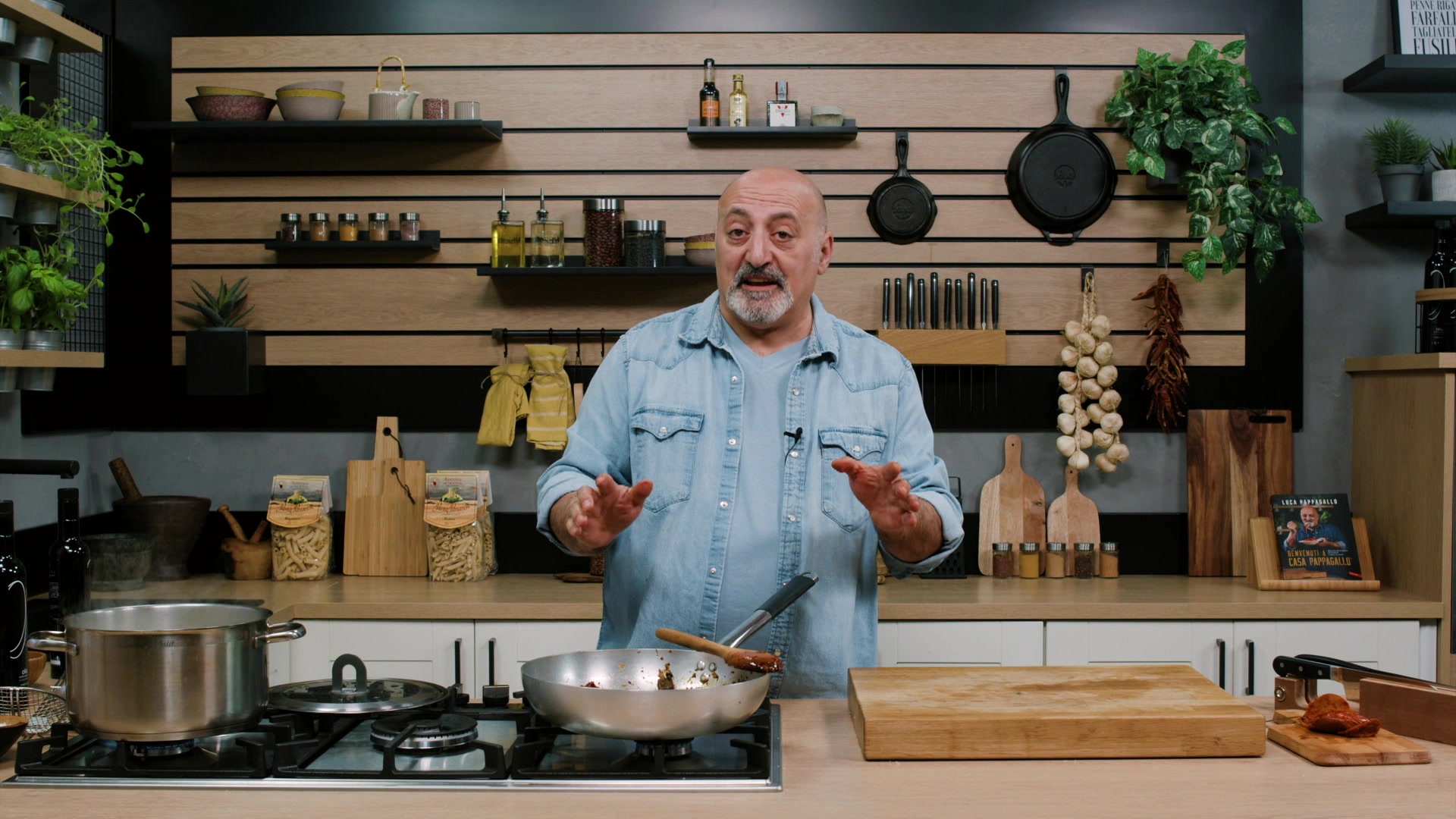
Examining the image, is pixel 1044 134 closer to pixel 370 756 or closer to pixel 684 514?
pixel 684 514

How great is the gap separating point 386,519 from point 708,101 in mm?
1651

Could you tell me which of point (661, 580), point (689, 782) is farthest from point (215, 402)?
point (689, 782)

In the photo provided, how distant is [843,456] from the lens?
2234 millimetres

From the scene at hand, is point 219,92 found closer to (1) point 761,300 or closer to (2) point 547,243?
(2) point 547,243

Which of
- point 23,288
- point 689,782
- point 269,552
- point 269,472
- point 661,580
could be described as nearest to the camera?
point 689,782

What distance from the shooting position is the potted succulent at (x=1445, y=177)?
3.57 meters

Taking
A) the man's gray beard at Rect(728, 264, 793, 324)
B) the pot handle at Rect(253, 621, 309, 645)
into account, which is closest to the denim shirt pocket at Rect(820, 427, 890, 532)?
the man's gray beard at Rect(728, 264, 793, 324)

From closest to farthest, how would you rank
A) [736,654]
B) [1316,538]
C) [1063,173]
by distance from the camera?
[736,654], [1316,538], [1063,173]

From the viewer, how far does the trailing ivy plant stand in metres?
3.60

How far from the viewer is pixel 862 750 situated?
1586 millimetres

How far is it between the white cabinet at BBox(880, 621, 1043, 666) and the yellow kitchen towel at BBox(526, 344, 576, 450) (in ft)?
3.97

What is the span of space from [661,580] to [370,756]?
28.8 inches

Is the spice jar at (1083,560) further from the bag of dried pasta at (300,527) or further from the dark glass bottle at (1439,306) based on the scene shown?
the bag of dried pasta at (300,527)

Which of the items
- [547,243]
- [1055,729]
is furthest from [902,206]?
[1055,729]
